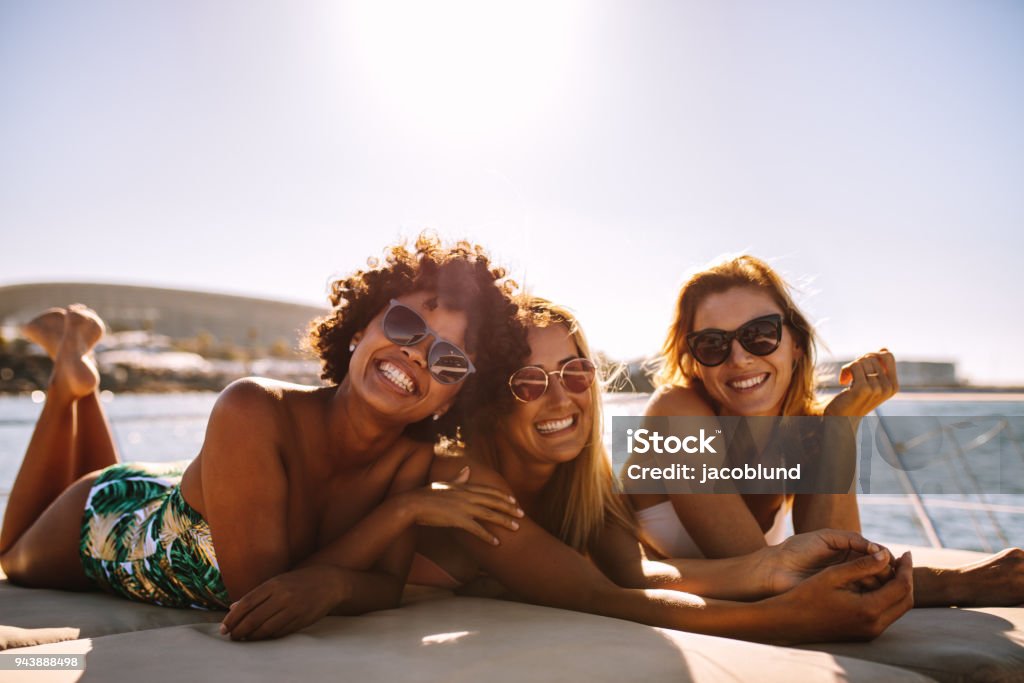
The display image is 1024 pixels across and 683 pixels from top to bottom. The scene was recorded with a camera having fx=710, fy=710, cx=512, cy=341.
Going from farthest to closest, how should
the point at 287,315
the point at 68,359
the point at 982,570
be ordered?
the point at 287,315 < the point at 68,359 < the point at 982,570

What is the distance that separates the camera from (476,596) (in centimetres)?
256

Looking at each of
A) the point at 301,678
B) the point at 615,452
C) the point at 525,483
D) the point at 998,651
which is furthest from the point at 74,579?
the point at 998,651

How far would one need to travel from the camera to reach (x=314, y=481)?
2494 millimetres

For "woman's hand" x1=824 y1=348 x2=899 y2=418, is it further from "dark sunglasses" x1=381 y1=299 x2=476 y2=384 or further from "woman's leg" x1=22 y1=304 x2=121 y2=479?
"woman's leg" x1=22 y1=304 x2=121 y2=479

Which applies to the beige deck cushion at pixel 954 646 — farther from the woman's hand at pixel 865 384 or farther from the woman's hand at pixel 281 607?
the woman's hand at pixel 281 607

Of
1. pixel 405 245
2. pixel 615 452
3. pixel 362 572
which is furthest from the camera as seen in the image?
pixel 615 452

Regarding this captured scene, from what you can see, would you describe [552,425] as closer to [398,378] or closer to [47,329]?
[398,378]

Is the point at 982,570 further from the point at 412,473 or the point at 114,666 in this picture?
the point at 114,666

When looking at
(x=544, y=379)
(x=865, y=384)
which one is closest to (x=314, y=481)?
(x=544, y=379)

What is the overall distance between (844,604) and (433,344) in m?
1.48

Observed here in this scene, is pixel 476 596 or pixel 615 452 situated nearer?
pixel 476 596

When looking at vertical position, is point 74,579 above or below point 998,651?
below

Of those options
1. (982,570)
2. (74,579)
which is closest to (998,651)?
(982,570)

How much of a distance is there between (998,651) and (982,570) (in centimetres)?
86
